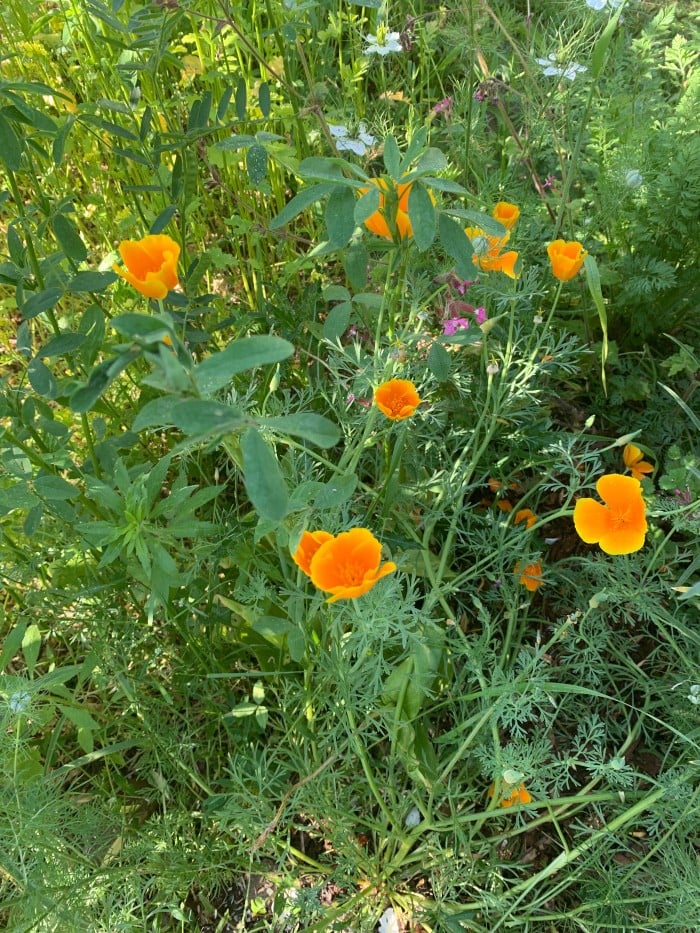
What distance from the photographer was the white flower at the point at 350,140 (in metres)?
1.49

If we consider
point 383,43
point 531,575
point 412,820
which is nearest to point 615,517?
point 531,575

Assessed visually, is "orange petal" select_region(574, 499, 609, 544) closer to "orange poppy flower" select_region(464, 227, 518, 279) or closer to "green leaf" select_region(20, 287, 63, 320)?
"orange poppy flower" select_region(464, 227, 518, 279)

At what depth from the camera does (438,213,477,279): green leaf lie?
1005 mm

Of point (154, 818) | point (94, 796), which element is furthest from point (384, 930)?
point (94, 796)

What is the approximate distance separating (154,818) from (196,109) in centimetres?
130

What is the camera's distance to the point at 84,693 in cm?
154

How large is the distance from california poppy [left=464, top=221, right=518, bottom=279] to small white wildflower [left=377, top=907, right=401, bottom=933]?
3.67ft

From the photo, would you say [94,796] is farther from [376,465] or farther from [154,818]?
[376,465]

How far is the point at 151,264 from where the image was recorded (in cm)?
95

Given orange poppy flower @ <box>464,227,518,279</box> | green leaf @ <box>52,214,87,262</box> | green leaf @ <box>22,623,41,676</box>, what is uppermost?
green leaf @ <box>52,214,87,262</box>

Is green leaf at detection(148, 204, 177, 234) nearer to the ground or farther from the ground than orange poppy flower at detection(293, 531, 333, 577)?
farther from the ground

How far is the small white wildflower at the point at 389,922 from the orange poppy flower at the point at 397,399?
888mm

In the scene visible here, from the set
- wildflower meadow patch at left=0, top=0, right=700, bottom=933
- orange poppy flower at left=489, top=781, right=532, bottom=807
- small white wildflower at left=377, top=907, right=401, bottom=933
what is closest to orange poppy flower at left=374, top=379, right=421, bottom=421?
wildflower meadow patch at left=0, top=0, right=700, bottom=933

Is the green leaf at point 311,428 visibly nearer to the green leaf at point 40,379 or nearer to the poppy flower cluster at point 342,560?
the poppy flower cluster at point 342,560
